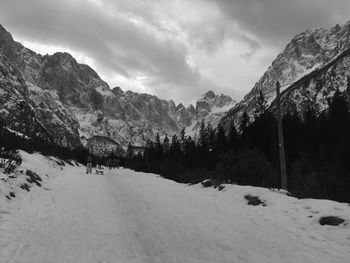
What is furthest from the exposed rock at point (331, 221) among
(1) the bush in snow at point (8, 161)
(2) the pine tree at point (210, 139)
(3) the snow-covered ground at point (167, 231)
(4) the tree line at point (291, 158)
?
(2) the pine tree at point (210, 139)

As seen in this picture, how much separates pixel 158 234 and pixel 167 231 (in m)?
0.43

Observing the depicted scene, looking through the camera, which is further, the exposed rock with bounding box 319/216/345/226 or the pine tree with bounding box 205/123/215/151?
the pine tree with bounding box 205/123/215/151

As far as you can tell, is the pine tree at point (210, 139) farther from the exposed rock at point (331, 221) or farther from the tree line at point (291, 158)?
the exposed rock at point (331, 221)

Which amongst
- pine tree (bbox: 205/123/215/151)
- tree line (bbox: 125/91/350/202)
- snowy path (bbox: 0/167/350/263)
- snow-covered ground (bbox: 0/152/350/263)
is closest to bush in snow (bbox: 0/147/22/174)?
snow-covered ground (bbox: 0/152/350/263)

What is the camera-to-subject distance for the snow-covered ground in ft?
23.9

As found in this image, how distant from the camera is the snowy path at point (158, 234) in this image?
7.23 m

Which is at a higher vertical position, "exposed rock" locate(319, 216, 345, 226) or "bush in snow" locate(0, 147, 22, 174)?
"bush in snow" locate(0, 147, 22, 174)

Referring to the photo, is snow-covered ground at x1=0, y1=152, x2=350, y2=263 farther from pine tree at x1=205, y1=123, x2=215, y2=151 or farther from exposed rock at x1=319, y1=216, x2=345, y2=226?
pine tree at x1=205, y1=123, x2=215, y2=151

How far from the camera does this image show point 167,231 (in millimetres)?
9273

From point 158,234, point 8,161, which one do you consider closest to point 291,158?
point 8,161

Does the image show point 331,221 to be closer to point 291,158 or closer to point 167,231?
point 167,231

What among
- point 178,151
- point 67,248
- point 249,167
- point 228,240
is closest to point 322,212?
point 228,240

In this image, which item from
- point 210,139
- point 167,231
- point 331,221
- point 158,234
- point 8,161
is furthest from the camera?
point 210,139

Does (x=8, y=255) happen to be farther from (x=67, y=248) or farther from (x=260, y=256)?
(x=260, y=256)
